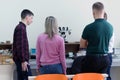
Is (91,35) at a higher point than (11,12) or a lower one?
lower

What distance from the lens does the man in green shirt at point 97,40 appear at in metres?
3.05

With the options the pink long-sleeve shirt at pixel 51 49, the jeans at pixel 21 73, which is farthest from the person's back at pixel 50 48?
the jeans at pixel 21 73

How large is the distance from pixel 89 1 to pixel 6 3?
1435 millimetres

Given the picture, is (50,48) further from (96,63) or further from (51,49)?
(96,63)

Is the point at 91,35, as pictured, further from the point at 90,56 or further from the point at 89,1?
the point at 89,1

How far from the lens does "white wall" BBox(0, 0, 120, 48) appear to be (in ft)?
14.6

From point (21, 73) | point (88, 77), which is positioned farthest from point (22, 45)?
point (88, 77)

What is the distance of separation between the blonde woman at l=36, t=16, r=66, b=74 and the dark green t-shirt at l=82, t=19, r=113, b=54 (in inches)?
13.5

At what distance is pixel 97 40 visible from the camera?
3.05m

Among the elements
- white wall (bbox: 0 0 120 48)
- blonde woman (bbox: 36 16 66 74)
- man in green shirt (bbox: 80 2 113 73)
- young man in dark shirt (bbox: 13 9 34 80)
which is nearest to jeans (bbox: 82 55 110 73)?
man in green shirt (bbox: 80 2 113 73)

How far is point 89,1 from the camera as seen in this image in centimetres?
472

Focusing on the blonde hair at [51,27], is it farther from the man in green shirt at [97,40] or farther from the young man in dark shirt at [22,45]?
the young man in dark shirt at [22,45]

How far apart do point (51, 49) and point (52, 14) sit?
150 cm

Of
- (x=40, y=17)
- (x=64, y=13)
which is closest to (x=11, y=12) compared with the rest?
(x=40, y=17)
